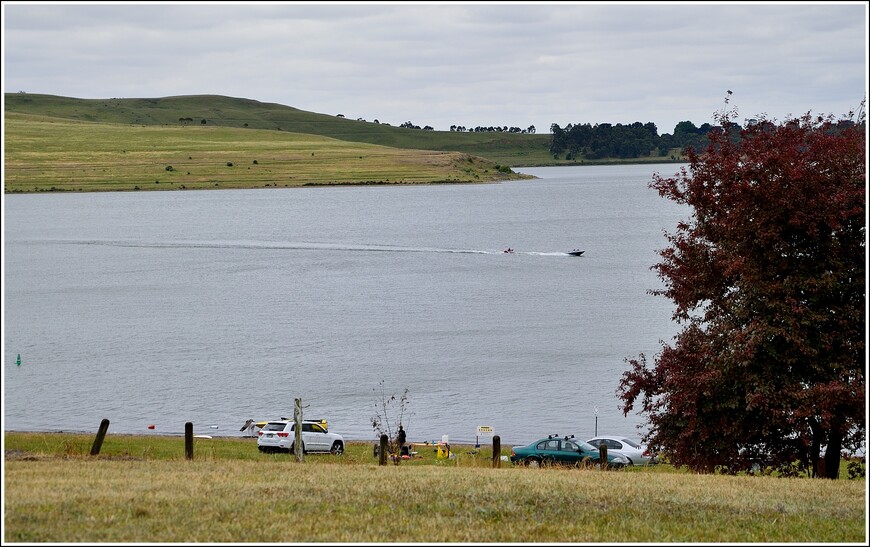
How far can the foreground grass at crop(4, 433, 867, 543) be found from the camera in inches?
507

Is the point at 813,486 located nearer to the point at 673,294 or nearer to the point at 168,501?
the point at 673,294

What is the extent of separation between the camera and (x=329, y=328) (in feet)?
223

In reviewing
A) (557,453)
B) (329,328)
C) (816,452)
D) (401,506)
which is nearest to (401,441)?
(557,453)

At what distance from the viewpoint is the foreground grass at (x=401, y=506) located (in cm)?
1288

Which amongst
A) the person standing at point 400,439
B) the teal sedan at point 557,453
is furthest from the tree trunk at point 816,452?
the person standing at point 400,439

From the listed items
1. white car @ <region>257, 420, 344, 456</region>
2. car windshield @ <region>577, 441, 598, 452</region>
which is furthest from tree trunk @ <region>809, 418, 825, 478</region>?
white car @ <region>257, 420, 344, 456</region>

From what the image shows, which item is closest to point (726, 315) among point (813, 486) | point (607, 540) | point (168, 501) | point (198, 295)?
point (813, 486)

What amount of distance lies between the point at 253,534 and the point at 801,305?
13686mm

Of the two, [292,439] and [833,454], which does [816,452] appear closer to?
[833,454]

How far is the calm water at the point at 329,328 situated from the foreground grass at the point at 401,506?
2179cm

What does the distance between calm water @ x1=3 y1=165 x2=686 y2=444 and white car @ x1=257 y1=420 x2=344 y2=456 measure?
258 inches

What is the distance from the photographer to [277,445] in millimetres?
33375

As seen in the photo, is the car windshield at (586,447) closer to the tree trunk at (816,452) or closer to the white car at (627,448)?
the white car at (627,448)

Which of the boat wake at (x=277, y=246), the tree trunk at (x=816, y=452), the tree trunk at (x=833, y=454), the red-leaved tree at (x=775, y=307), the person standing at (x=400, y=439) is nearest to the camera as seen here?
the red-leaved tree at (x=775, y=307)
